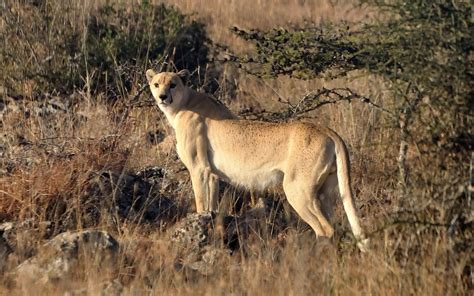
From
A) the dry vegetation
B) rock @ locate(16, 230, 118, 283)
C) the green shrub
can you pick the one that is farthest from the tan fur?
rock @ locate(16, 230, 118, 283)

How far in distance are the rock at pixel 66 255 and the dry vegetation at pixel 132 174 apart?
74 millimetres

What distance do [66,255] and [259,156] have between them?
2.58 metres

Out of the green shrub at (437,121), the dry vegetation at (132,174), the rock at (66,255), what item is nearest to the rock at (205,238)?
the dry vegetation at (132,174)

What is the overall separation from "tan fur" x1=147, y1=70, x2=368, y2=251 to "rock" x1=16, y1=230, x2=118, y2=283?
203 cm

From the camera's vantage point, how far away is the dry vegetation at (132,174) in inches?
283

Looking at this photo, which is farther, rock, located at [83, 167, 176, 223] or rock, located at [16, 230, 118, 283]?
rock, located at [83, 167, 176, 223]

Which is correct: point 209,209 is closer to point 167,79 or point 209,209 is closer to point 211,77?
point 167,79

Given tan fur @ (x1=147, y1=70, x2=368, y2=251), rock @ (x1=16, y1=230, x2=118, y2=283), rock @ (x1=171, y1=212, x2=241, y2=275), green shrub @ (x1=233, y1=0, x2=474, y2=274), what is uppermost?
green shrub @ (x1=233, y1=0, x2=474, y2=274)

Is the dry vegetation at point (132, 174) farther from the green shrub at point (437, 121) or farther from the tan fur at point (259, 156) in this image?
the tan fur at point (259, 156)

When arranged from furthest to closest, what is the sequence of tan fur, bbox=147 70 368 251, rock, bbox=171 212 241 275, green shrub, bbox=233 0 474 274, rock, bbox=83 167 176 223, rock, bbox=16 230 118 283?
1. rock, bbox=83 167 176 223
2. tan fur, bbox=147 70 368 251
3. rock, bbox=171 212 241 275
4. rock, bbox=16 230 118 283
5. green shrub, bbox=233 0 474 274

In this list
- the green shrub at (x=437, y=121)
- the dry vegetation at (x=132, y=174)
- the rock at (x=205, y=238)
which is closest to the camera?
the green shrub at (x=437, y=121)

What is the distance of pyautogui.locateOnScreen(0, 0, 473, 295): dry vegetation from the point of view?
7.19 metres

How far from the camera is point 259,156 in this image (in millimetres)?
9562

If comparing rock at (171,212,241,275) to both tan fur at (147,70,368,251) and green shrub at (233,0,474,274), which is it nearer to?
tan fur at (147,70,368,251)
